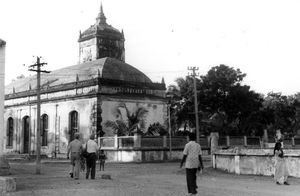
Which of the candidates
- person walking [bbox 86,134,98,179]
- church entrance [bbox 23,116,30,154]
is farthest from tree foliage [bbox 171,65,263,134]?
person walking [bbox 86,134,98,179]

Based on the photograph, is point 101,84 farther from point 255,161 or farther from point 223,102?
point 255,161

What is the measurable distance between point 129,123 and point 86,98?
12.6 feet

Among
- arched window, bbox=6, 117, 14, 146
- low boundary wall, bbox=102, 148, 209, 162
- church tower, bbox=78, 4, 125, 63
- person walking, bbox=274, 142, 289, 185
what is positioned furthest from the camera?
arched window, bbox=6, 117, 14, 146

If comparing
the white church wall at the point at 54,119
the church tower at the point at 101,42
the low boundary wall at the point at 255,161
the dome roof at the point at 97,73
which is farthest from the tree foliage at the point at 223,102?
the low boundary wall at the point at 255,161

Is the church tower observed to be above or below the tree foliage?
above

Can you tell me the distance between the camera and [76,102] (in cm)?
3497

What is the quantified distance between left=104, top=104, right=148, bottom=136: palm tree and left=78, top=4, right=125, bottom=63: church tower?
961 centimetres

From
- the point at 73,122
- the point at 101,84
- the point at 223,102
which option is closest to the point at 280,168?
the point at 101,84

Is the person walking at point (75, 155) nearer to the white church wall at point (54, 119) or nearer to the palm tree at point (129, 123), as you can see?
the palm tree at point (129, 123)

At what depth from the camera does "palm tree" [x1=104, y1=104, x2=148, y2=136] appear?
107 ft

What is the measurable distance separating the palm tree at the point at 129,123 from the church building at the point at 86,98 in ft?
1.19

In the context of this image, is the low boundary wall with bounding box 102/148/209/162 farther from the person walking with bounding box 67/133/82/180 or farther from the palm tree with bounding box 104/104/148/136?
the person walking with bounding box 67/133/82/180

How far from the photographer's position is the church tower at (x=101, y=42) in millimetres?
42438

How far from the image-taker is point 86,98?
34.1 m
